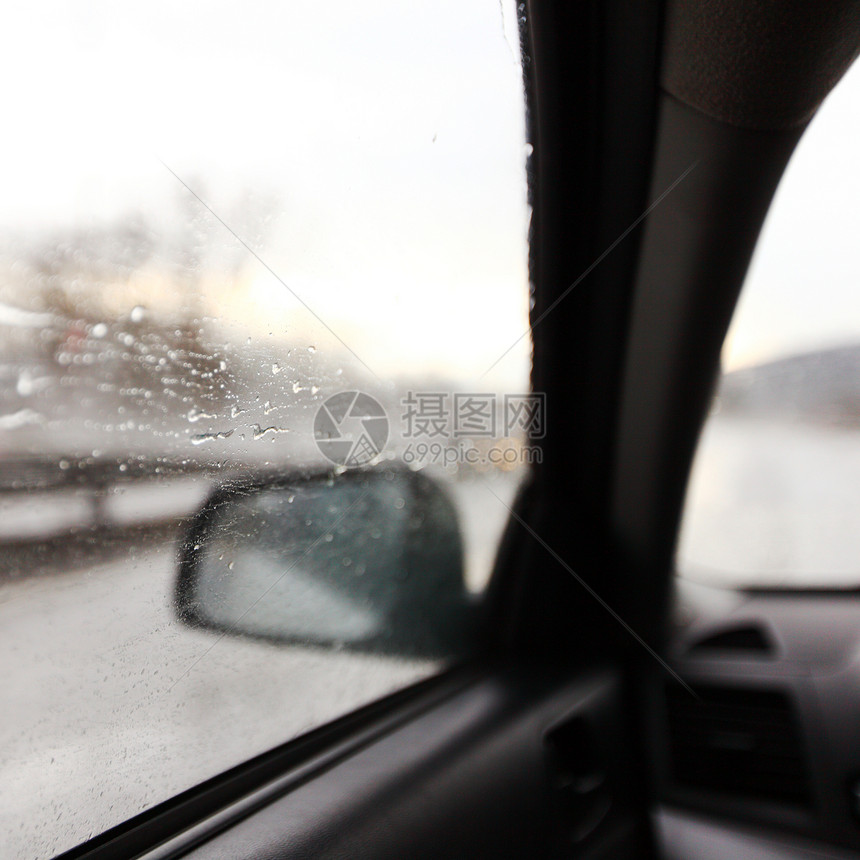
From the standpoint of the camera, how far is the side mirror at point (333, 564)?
1.22m

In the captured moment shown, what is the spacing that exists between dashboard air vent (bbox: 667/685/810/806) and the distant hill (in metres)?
0.91

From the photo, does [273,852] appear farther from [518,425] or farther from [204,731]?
[518,425]

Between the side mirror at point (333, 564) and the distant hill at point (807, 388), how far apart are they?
3.36ft

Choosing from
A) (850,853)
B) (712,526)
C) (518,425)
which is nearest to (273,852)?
(518,425)

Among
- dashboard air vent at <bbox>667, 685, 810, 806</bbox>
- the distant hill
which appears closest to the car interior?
dashboard air vent at <bbox>667, 685, 810, 806</bbox>

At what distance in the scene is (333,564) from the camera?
1581mm

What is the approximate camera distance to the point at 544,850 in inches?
62.1

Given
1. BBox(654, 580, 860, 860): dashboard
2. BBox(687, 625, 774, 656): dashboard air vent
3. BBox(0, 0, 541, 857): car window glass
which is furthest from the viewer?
BBox(687, 625, 774, 656): dashboard air vent

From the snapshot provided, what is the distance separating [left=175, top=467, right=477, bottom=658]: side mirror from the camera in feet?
4.01

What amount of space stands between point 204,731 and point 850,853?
1.75m

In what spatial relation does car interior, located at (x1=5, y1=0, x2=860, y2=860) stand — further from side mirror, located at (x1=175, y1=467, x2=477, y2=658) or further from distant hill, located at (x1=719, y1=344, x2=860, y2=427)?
distant hill, located at (x1=719, y1=344, x2=860, y2=427)

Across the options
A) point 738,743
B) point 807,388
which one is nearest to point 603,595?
point 738,743

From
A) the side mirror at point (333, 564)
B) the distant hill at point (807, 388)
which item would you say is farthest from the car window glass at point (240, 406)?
the distant hill at point (807, 388)

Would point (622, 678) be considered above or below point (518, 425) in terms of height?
below
